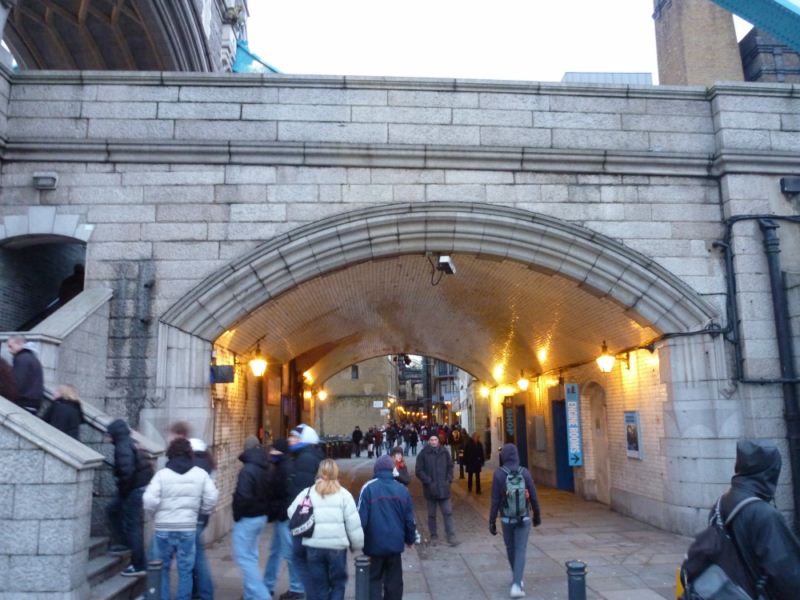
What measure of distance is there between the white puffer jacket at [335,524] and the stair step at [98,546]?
262 cm

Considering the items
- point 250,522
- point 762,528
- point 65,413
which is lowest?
point 250,522

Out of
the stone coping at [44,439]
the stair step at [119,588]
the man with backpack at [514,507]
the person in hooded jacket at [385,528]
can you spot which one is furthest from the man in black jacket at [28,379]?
the man with backpack at [514,507]

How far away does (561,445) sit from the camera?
16578 mm

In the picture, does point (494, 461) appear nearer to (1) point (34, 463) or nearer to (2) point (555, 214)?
(2) point (555, 214)

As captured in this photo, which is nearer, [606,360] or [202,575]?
[202,575]

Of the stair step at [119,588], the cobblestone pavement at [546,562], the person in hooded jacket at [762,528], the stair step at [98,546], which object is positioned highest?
the person in hooded jacket at [762,528]

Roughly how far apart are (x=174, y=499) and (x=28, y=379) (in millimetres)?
2028

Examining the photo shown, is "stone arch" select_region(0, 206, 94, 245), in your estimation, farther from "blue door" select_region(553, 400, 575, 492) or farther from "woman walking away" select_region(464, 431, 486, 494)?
"blue door" select_region(553, 400, 575, 492)

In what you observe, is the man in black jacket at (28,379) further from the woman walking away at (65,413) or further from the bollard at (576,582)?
the bollard at (576,582)

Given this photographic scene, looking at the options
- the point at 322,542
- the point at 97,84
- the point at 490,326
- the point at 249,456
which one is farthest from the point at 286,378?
the point at 322,542

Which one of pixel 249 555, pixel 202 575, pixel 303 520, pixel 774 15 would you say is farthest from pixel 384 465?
pixel 774 15

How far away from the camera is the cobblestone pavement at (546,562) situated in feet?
23.1

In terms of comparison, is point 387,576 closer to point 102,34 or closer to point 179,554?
point 179,554

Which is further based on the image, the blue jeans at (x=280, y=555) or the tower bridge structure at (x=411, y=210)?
the tower bridge structure at (x=411, y=210)
